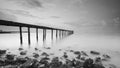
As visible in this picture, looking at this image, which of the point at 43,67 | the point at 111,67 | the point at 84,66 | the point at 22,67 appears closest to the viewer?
the point at 22,67

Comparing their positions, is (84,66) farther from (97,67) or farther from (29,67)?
(29,67)

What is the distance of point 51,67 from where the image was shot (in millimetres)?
1812

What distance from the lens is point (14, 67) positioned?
1736 mm

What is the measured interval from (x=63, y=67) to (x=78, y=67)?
45 centimetres

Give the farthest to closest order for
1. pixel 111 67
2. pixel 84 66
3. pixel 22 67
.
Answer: pixel 111 67
pixel 84 66
pixel 22 67

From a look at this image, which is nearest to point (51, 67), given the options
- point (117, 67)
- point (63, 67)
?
point (63, 67)

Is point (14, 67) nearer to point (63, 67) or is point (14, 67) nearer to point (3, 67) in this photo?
point (3, 67)

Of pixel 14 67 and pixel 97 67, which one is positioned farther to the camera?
pixel 97 67

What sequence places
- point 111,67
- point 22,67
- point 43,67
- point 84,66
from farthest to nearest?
point 111,67
point 84,66
point 43,67
point 22,67

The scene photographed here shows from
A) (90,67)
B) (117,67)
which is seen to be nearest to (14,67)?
(90,67)

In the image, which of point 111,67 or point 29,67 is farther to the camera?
point 111,67

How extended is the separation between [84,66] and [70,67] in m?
0.44

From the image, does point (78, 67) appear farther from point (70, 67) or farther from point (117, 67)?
point (117, 67)

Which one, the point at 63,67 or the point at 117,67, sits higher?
the point at 63,67
